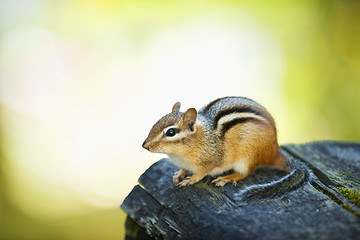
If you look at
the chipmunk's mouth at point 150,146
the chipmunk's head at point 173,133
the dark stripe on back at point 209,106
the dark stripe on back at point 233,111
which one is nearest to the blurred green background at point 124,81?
the dark stripe on back at point 209,106

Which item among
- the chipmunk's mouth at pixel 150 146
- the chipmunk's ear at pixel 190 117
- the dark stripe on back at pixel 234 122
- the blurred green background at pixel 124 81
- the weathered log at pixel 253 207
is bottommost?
the weathered log at pixel 253 207

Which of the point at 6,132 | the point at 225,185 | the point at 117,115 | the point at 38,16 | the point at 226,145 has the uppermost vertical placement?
the point at 38,16

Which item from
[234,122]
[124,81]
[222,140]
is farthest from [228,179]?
[124,81]

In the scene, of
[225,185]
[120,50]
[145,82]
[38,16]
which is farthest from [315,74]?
[38,16]

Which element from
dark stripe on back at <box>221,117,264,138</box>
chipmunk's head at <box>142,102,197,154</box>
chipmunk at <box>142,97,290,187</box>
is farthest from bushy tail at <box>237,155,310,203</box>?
chipmunk's head at <box>142,102,197,154</box>

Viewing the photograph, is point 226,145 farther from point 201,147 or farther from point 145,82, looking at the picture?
point 145,82

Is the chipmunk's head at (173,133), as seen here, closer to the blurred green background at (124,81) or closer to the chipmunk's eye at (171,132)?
the chipmunk's eye at (171,132)
